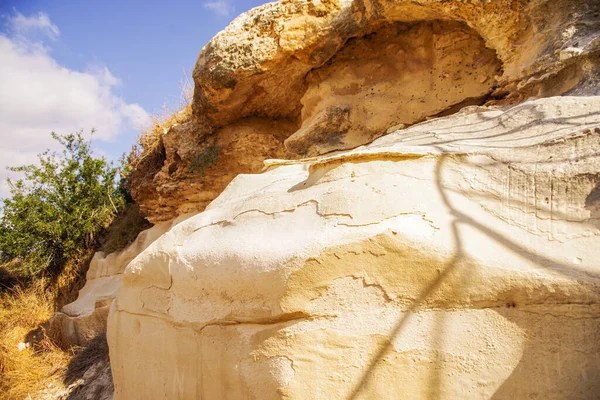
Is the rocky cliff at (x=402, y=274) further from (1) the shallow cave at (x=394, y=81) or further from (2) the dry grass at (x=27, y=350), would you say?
(2) the dry grass at (x=27, y=350)

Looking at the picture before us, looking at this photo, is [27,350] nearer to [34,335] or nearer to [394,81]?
[34,335]

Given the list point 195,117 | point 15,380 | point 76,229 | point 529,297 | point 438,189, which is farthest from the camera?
point 76,229

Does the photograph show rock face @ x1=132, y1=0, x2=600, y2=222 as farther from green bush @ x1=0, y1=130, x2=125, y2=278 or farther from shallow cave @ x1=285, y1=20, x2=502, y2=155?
green bush @ x1=0, y1=130, x2=125, y2=278

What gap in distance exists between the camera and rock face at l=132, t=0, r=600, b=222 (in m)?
2.62

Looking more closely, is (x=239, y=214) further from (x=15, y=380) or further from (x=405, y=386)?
(x=15, y=380)

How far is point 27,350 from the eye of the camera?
529 cm

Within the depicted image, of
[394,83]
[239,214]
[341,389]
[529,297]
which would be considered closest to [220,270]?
[239,214]

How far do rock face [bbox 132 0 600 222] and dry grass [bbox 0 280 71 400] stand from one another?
3.19m

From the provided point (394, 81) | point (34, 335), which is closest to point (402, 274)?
point (394, 81)

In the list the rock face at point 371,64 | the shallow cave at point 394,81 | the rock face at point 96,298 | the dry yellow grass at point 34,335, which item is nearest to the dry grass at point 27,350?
the dry yellow grass at point 34,335

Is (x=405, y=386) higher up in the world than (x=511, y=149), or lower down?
lower down

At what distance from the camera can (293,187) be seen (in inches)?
72.8

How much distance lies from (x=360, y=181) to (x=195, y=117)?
11.9 feet

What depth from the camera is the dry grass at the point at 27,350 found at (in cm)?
452
